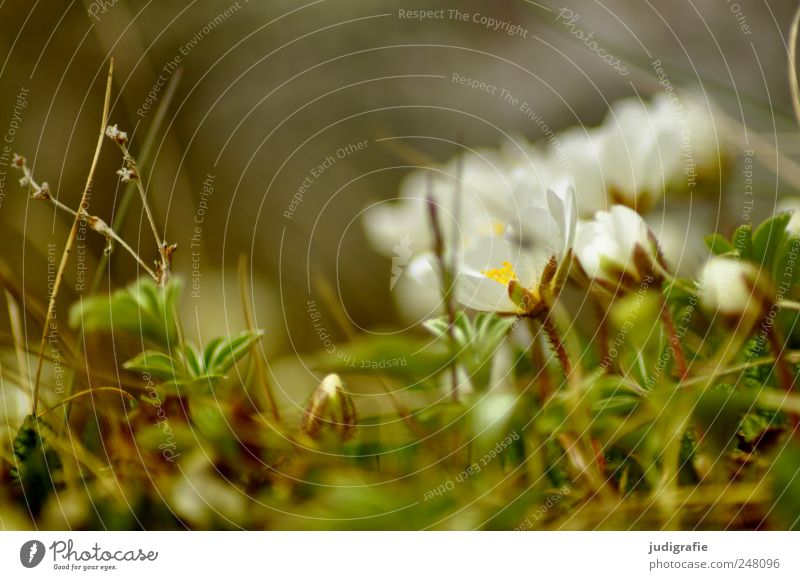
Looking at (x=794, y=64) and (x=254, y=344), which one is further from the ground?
(x=794, y=64)

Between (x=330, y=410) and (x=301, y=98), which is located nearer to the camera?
(x=330, y=410)

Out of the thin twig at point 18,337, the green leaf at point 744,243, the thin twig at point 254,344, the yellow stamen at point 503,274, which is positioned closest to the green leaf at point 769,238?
the green leaf at point 744,243

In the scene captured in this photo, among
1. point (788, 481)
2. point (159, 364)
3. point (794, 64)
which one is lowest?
point (788, 481)

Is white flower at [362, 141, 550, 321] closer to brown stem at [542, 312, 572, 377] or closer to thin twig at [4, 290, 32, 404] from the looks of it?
brown stem at [542, 312, 572, 377]

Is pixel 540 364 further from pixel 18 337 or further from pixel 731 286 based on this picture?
pixel 18 337

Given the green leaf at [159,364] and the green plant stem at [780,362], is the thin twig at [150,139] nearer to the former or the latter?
the green leaf at [159,364]

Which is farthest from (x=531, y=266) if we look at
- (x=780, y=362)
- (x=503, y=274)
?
(x=780, y=362)

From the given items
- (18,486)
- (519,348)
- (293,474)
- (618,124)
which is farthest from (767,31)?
(18,486)
